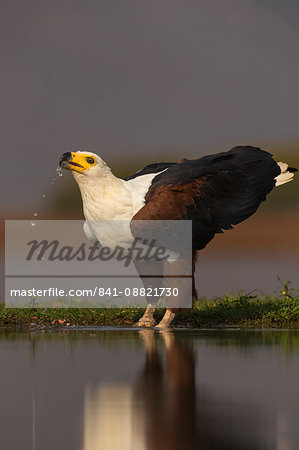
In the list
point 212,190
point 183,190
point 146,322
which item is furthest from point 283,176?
point 146,322

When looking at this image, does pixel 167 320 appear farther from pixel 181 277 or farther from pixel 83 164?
pixel 83 164

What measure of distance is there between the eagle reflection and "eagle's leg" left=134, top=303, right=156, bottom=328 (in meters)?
4.92

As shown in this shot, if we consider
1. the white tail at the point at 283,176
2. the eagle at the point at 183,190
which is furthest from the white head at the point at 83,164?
the white tail at the point at 283,176

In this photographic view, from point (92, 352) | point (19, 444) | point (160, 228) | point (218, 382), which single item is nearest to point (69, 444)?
point (19, 444)

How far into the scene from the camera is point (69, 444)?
505 centimetres

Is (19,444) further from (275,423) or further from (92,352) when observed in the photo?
(92,352)

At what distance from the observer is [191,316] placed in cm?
1302

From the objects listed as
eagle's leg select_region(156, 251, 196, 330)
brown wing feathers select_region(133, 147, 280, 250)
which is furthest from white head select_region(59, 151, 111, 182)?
eagle's leg select_region(156, 251, 196, 330)

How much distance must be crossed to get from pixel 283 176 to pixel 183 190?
2290 mm

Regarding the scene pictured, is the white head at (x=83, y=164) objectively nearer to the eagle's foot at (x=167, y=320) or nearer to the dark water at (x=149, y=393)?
the eagle's foot at (x=167, y=320)

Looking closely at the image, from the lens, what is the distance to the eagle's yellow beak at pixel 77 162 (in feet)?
39.5

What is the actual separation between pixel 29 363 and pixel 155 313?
5.39m

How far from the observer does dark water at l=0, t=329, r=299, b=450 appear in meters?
5.21

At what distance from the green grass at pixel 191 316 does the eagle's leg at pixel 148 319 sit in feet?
0.60
